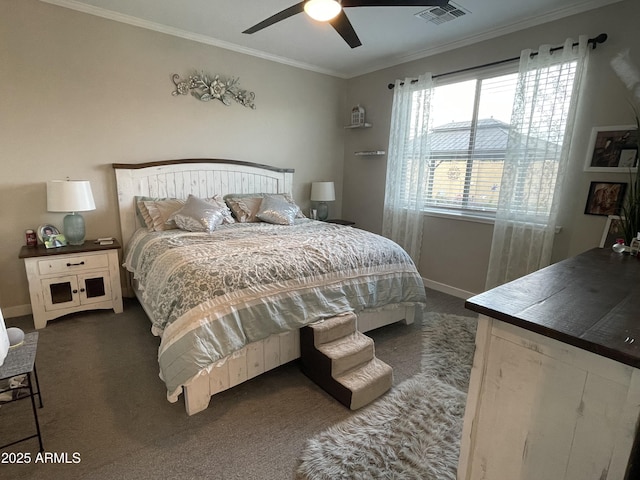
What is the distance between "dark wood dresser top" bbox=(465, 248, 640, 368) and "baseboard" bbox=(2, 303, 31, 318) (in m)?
3.72

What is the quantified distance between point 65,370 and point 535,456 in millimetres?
2637

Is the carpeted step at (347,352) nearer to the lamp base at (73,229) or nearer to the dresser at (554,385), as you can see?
the dresser at (554,385)

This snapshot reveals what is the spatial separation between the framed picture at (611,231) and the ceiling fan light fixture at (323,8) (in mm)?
2449

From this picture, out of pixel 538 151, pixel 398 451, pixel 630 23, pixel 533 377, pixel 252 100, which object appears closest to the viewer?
pixel 533 377

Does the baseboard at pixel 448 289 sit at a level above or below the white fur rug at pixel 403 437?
above

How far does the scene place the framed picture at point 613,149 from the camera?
2.36 m

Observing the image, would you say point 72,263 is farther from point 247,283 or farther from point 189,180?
point 247,283

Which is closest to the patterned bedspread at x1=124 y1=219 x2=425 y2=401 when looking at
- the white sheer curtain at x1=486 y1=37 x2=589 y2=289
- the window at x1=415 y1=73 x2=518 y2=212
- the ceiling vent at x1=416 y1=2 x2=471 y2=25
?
the white sheer curtain at x1=486 y1=37 x2=589 y2=289

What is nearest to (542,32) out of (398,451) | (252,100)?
(252,100)

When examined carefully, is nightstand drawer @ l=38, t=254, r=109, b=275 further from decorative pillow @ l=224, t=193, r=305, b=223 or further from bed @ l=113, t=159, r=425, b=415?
A: decorative pillow @ l=224, t=193, r=305, b=223

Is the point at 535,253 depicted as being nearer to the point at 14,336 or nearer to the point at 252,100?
the point at 252,100

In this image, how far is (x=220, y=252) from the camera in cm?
214

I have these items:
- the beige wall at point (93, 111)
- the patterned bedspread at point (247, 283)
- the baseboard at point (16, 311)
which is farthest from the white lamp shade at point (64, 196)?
the baseboard at point (16, 311)

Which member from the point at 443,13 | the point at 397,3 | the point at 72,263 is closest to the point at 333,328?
the point at 397,3
